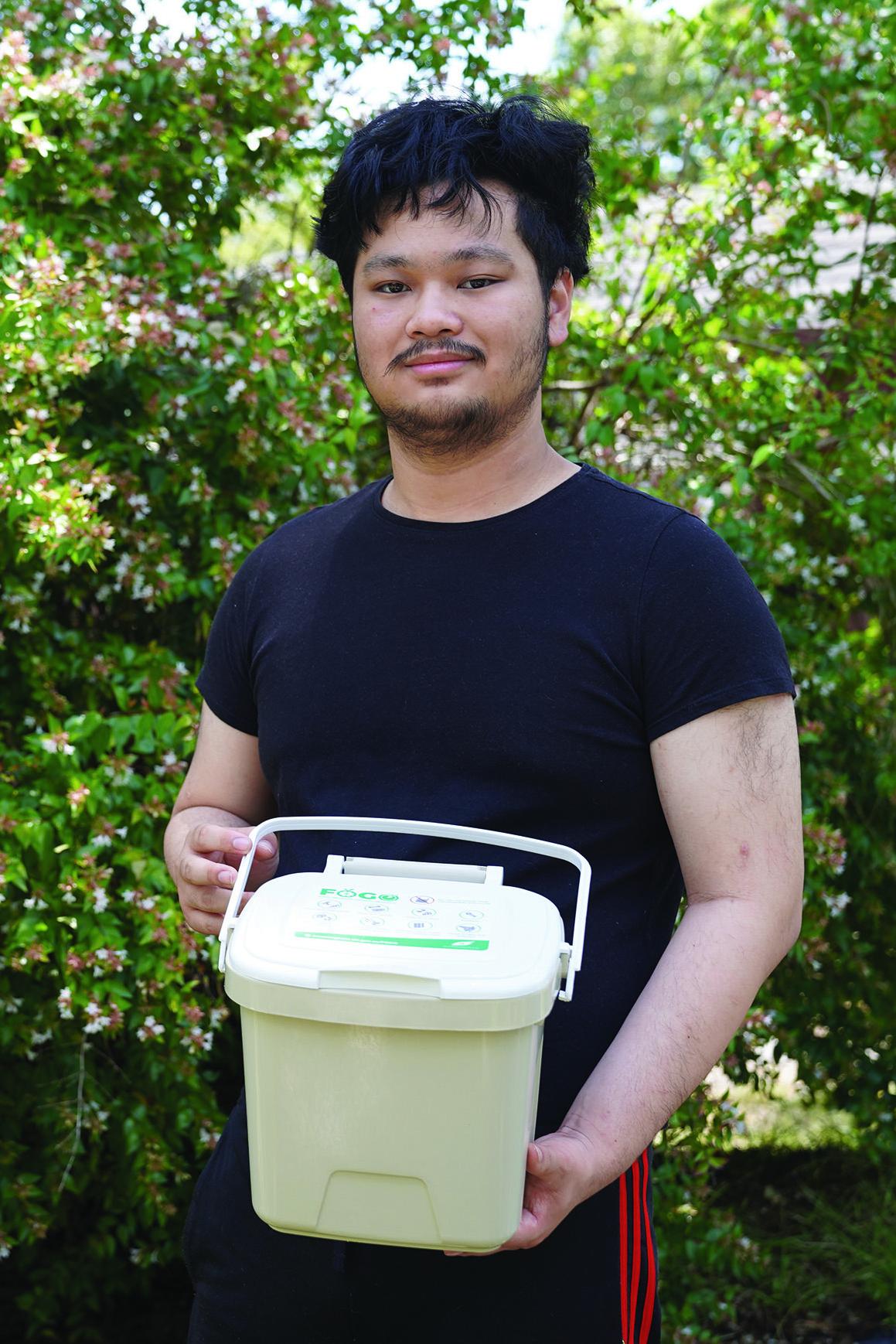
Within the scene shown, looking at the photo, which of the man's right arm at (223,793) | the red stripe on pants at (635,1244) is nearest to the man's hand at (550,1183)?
the red stripe on pants at (635,1244)

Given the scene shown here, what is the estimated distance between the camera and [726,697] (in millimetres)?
1408

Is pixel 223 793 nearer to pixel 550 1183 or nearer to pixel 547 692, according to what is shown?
pixel 547 692

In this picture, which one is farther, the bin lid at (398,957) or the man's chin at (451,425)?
the man's chin at (451,425)

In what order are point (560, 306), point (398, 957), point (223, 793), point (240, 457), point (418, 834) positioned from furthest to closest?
point (240, 457)
point (223, 793)
point (560, 306)
point (418, 834)
point (398, 957)

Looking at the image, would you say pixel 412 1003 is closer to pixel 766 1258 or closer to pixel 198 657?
pixel 198 657

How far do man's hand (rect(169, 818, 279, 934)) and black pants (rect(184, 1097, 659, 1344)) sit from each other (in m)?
0.37

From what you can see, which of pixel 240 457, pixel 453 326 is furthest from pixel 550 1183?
pixel 240 457

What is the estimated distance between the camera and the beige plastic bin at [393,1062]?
3.68 ft

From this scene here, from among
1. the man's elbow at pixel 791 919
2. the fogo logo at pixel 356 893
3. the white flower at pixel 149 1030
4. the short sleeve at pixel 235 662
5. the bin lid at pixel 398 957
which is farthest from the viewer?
the white flower at pixel 149 1030

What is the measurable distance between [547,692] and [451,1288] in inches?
27.1

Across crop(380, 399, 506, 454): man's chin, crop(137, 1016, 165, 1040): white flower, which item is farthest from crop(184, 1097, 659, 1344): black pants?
crop(380, 399, 506, 454): man's chin

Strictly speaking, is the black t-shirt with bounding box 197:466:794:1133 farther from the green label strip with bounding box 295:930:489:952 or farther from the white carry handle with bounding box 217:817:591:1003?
the green label strip with bounding box 295:930:489:952

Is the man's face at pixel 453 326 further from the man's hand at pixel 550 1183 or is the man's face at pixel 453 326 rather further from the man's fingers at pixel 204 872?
the man's hand at pixel 550 1183

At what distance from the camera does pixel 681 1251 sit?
9.98ft
